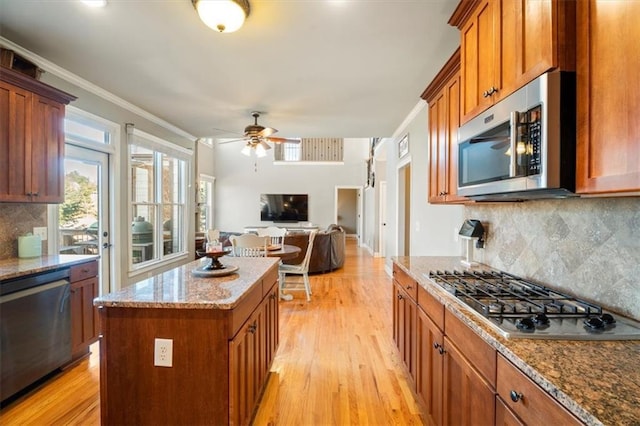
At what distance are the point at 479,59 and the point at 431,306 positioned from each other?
137cm

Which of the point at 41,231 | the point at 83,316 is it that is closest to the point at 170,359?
the point at 83,316

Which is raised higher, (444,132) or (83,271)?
(444,132)

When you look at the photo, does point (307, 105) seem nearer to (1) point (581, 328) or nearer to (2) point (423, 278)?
(2) point (423, 278)

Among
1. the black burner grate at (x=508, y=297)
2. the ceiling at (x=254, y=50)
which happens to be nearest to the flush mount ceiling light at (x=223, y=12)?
the ceiling at (x=254, y=50)

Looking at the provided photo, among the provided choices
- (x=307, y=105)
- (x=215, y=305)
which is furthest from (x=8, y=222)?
(x=307, y=105)

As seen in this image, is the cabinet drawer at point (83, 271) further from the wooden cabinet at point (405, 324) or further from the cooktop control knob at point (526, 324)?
the cooktop control knob at point (526, 324)

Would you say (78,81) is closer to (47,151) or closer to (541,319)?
(47,151)

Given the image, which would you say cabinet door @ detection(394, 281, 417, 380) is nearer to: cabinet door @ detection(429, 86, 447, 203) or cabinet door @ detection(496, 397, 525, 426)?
cabinet door @ detection(429, 86, 447, 203)

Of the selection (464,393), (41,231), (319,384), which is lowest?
(319,384)

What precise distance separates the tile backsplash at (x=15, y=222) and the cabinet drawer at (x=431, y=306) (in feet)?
10.6

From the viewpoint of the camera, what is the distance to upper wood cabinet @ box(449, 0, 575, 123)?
1085 millimetres

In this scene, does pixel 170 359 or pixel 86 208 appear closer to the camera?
pixel 170 359

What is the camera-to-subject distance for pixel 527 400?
872 mm

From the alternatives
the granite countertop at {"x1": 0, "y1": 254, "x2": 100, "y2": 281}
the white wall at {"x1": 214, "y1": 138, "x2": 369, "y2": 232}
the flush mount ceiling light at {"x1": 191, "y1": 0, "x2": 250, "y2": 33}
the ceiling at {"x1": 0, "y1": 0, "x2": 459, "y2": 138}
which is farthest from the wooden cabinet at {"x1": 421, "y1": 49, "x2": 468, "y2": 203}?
the white wall at {"x1": 214, "y1": 138, "x2": 369, "y2": 232}
